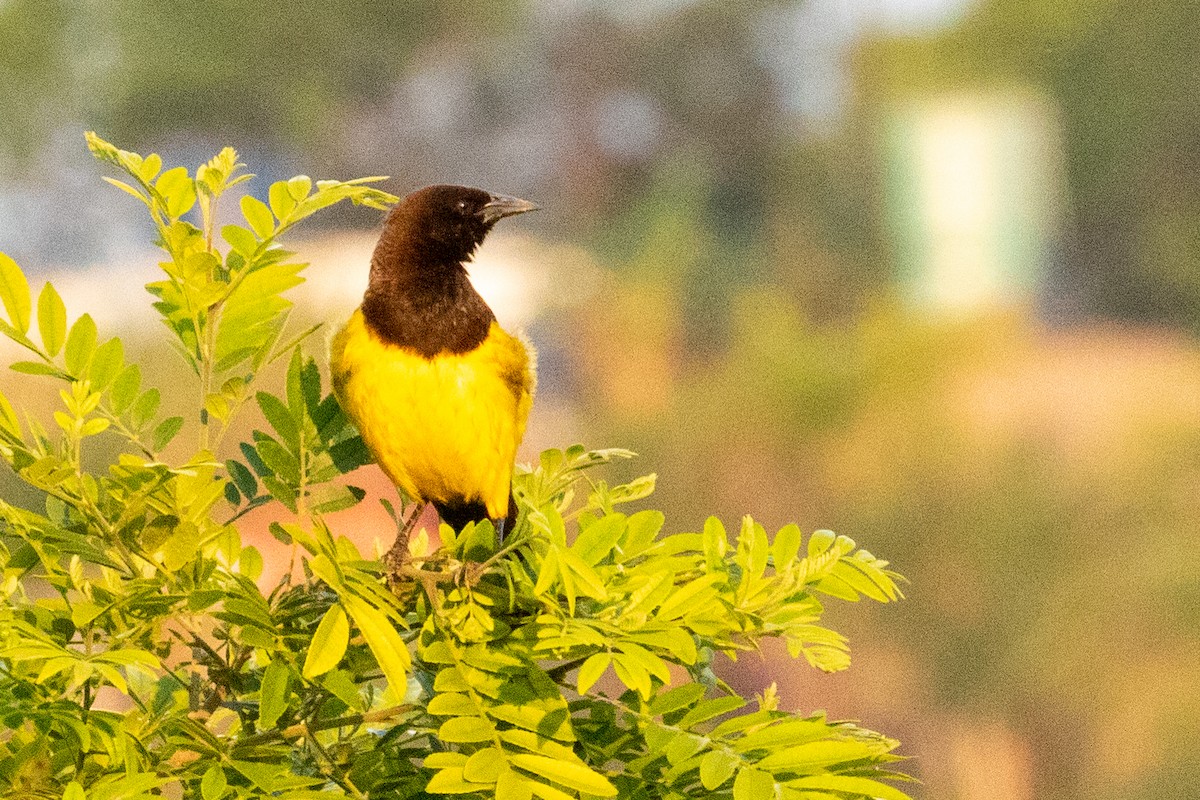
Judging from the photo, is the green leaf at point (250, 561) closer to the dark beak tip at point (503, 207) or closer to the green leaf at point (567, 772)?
the green leaf at point (567, 772)

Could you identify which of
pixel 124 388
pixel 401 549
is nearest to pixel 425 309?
pixel 401 549

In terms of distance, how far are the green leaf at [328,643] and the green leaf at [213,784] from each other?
0.12ft

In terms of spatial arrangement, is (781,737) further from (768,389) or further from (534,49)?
(534,49)

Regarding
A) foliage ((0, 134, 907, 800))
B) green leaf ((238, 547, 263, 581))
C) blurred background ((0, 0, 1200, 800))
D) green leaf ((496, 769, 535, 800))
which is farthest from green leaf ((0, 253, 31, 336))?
blurred background ((0, 0, 1200, 800))

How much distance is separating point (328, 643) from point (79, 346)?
0.14 meters

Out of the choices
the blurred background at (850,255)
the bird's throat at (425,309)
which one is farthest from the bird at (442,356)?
the blurred background at (850,255)

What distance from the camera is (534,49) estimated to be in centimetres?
502

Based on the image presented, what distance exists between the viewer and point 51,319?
1.42ft

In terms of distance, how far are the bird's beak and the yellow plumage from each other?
6 centimetres

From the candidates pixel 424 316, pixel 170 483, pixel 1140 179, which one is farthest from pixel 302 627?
pixel 1140 179

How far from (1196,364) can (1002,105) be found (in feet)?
3.49

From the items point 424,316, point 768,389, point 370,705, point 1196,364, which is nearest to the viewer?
point 370,705

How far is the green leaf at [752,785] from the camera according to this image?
363mm

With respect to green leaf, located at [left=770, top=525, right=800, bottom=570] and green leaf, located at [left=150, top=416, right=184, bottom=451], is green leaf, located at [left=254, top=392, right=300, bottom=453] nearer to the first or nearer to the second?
green leaf, located at [left=150, top=416, right=184, bottom=451]
